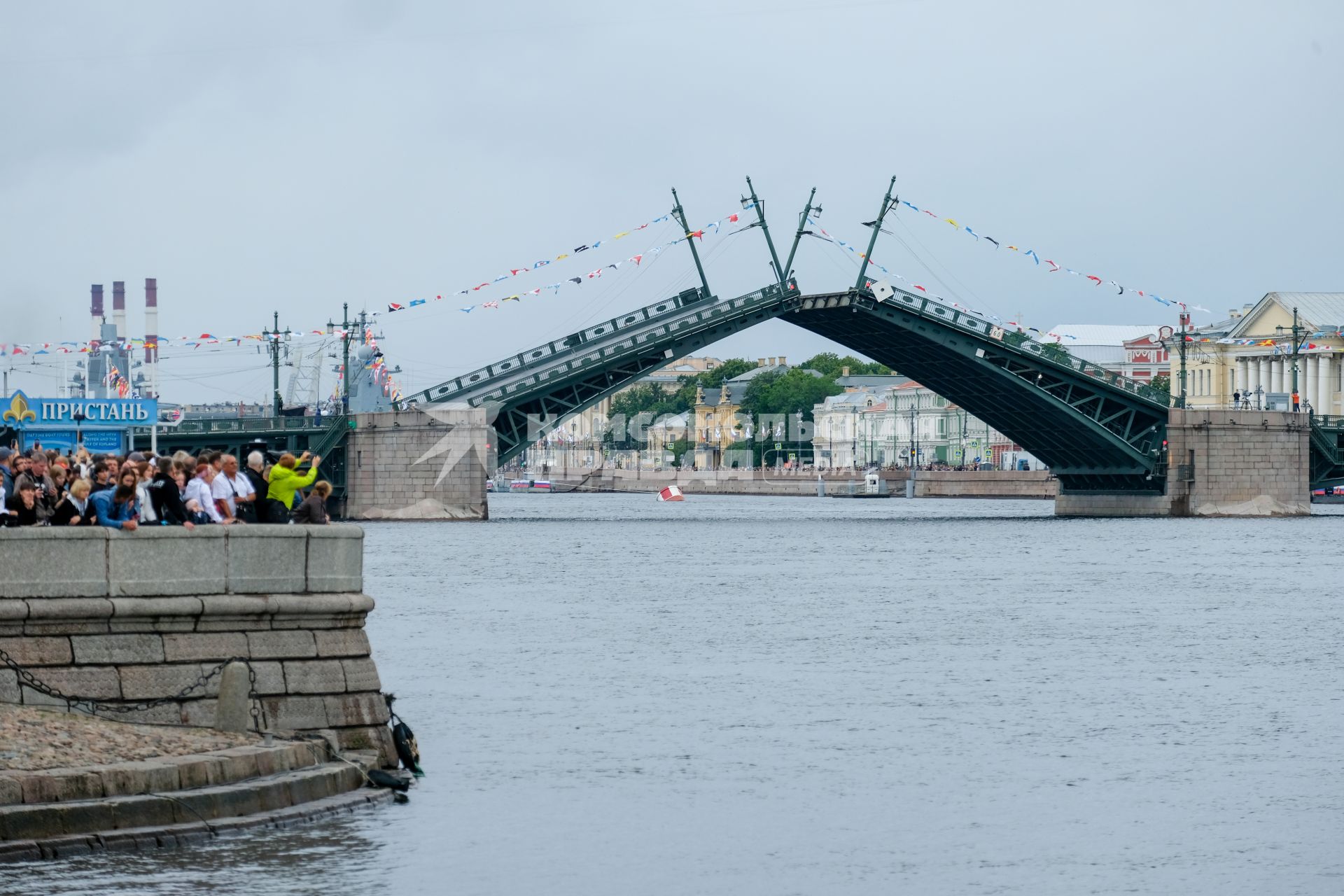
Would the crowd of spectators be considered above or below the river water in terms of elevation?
above

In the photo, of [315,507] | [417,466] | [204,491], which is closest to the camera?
[204,491]

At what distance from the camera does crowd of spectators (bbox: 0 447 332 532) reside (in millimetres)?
10445

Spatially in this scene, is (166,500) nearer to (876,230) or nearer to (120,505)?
(120,505)

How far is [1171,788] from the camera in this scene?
38.7 feet

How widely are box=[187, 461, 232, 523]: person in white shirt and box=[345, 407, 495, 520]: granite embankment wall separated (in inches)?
1401

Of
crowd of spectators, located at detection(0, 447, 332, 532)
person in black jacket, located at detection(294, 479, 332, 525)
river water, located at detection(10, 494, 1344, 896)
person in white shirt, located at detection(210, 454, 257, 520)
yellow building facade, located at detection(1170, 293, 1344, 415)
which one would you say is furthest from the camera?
yellow building facade, located at detection(1170, 293, 1344, 415)

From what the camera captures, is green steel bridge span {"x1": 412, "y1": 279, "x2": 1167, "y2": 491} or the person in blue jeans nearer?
the person in blue jeans

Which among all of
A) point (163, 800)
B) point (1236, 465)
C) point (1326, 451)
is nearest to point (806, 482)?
point (1326, 451)

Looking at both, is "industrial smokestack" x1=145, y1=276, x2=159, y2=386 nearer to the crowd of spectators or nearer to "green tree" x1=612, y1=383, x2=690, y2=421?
"green tree" x1=612, y1=383, x2=690, y2=421

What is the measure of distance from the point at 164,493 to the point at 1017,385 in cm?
3763

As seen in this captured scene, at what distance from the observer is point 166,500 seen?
10.6 metres

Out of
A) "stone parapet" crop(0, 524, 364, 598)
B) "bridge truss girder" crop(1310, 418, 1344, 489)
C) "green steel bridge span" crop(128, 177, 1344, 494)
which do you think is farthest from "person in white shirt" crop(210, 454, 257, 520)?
"bridge truss girder" crop(1310, 418, 1344, 489)

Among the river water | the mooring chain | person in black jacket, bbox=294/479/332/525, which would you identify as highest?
person in black jacket, bbox=294/479/332/525

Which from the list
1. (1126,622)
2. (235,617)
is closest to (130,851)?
(235,617)
